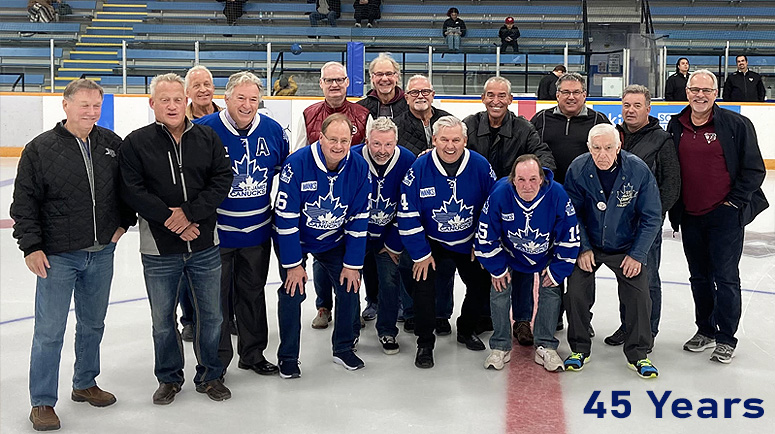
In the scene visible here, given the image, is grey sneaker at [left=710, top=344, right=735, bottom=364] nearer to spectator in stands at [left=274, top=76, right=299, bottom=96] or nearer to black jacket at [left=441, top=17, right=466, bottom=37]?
spectator in stands at [left=274, top=76, right=299, bottom=96]

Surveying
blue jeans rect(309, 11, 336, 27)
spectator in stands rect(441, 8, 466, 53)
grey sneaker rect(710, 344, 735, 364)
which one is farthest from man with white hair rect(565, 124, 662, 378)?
blue jeans rect(309, 11, 336, 27)

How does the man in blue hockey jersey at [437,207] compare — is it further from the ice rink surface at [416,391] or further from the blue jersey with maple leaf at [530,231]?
the ice rink surface at [416,391]

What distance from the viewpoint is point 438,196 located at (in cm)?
377

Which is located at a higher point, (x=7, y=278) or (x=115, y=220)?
(x=115, y=220)

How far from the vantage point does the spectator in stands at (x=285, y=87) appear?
11172mm

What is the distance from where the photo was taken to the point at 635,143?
3.91 meters

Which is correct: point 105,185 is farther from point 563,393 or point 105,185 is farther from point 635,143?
point 635,143

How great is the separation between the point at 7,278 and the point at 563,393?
391 centimetres

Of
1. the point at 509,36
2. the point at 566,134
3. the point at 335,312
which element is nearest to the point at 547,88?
the point at 509,36

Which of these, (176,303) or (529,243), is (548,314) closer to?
(529,243)

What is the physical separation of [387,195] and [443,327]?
892mm

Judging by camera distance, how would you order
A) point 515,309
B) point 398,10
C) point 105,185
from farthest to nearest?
1. point 398,10
2. point 515,309
3. point 105,185

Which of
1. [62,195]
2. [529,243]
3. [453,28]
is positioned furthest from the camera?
[453,28]

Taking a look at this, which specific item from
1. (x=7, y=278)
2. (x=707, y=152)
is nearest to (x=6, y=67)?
(x=7, y=278)
